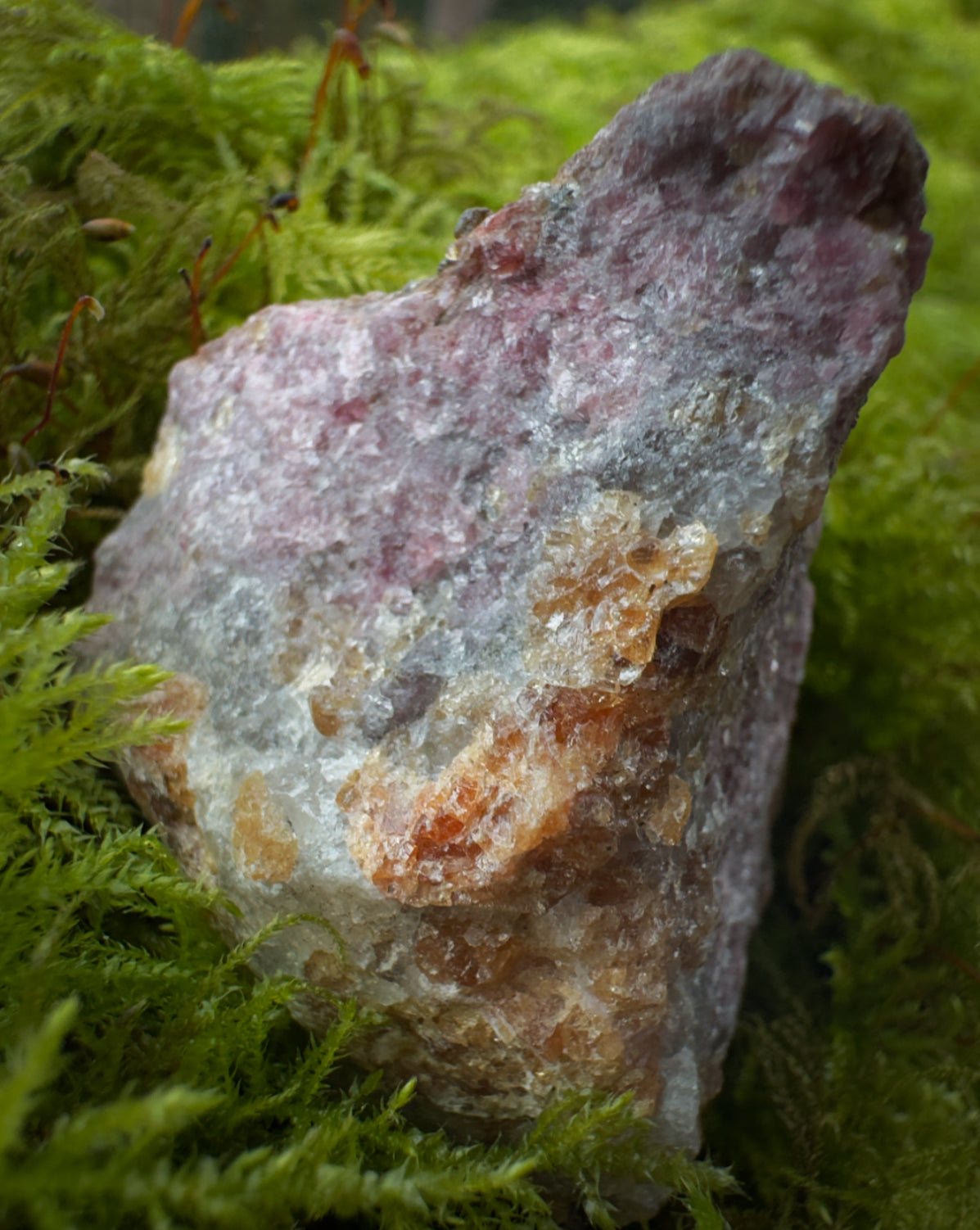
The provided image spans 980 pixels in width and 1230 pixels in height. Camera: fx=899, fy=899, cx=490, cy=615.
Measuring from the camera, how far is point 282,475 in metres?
1.31

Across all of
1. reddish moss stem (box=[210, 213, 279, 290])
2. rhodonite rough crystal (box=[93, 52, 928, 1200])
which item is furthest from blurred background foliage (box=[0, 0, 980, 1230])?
rhodonite rough crystal (box=[93, 52, 928, 1200])

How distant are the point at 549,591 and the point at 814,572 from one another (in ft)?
3.89

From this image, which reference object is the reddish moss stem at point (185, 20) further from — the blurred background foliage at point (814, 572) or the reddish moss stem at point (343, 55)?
the reddish moss stem at point (343, 55)

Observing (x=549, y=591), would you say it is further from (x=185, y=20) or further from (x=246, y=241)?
(x=185, y=20)

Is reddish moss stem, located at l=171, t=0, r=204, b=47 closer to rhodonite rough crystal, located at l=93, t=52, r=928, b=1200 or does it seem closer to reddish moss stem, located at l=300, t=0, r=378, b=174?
reddish moss stem, located at l=300, t=0, r=378, b=174

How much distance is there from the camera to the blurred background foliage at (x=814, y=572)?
143 cm

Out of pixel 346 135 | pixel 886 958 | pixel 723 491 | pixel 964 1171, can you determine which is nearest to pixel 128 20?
pixel 346 135

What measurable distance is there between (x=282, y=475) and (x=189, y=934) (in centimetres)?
66

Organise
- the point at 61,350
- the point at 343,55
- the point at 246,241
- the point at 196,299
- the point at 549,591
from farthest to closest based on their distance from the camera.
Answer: the point at 343,55, the point at 246,241, the point at 196,299, the point at 61,350, the point at 549,591

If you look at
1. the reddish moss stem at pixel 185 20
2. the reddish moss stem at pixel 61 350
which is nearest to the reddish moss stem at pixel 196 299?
the reddish moss stem at pixel 61 350

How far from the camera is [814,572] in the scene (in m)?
2.10

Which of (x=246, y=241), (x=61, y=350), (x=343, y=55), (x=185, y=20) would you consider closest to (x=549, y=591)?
(x=61, y=350)

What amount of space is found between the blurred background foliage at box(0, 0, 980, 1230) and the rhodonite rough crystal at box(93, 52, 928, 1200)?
174 mm

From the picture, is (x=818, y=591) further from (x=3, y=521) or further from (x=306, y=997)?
(x=3, y=521)
